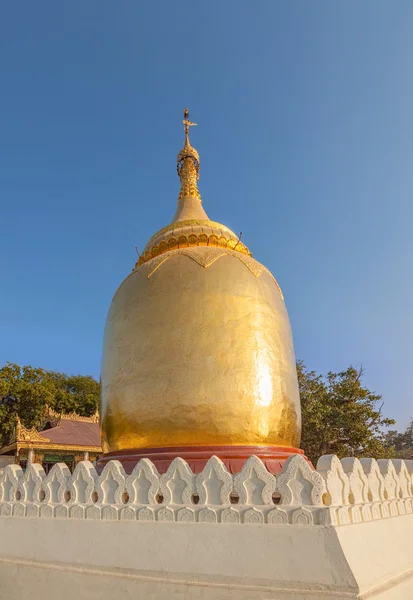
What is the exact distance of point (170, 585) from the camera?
4.76 m

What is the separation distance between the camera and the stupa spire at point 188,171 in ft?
37.5

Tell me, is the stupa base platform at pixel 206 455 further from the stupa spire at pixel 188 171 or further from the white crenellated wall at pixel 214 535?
the stupa spire at pixel 188 171

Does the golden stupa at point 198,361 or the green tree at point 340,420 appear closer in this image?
the golden stupa at point 198,361

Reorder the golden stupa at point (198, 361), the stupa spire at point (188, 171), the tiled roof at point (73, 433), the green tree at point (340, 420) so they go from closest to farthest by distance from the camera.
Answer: the golden stupa at point (198, 361), the stupa spire at point (188, 171), the green tree at point (340, 420), the tiled roof at point (73, 433)

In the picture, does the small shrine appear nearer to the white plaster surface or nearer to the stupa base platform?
the stupa base platform

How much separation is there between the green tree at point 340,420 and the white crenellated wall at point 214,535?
12.5m

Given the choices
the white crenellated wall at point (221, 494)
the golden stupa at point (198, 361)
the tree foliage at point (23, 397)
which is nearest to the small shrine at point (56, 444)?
the tree foliage at point (23, 397)

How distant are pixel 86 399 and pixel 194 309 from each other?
113 feet

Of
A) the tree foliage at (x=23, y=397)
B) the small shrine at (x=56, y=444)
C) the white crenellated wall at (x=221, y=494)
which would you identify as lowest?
the white crenellated wall at (x=221, y=494)

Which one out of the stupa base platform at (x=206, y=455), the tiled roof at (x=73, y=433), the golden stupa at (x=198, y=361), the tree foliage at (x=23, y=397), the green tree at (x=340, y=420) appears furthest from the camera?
the tree foliage at (x=23, y=397)

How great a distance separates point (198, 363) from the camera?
23.7 ft

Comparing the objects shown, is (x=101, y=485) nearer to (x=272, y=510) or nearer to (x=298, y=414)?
(x=272, y=510)

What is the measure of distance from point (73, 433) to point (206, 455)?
20.9 metres

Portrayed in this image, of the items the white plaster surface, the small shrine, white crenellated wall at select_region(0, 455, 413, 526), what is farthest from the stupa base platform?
the small shrine
